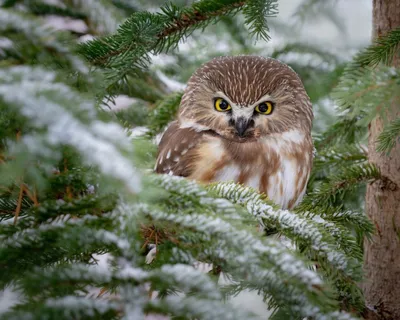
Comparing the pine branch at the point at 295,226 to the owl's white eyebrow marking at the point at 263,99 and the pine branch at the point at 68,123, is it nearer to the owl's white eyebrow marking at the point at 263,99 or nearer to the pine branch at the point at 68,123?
the pine branch at the point at 68,123

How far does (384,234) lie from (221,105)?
1.00m

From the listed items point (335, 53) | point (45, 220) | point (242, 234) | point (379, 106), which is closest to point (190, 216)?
point (242, 234)

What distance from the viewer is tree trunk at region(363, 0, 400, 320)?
1.92 meters

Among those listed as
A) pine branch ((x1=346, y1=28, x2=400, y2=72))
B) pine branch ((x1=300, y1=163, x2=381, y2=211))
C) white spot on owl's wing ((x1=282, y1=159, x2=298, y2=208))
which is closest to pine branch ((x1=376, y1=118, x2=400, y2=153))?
pine branch ((x1=346, y1=28, x2=400, y2=72))

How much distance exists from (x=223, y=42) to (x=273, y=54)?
578mm

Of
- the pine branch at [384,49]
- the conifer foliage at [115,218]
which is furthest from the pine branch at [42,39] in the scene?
the pine branch at [384,49]

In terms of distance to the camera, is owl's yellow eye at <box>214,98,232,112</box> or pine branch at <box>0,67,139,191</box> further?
owl's yellow eye at <box>214,98,232,112</box>

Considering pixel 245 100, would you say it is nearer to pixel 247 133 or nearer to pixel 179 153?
pixel 247 133

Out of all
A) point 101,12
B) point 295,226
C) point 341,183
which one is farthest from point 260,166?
point 101,12

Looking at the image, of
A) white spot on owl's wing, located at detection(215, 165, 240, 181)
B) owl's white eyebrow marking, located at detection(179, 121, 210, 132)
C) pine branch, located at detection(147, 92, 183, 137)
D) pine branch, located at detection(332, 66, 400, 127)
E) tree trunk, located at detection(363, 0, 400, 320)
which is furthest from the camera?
pine branch, located at detection(147, 92, 183, 137)

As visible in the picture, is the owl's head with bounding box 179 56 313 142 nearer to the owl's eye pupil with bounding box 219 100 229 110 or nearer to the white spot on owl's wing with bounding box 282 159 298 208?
the owl's eye pupil with bounding box 219 100 229 110

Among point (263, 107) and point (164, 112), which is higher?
point (263, 107)

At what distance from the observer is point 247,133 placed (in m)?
2.47

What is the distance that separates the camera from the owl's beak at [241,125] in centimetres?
242
